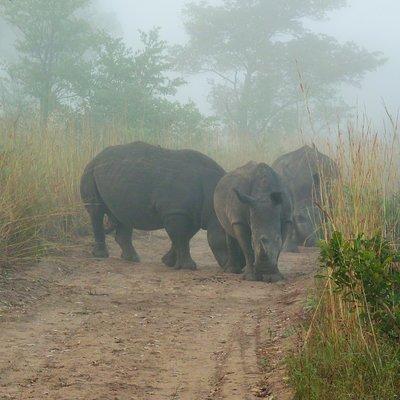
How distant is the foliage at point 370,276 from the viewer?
4852 mm

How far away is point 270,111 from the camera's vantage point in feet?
109

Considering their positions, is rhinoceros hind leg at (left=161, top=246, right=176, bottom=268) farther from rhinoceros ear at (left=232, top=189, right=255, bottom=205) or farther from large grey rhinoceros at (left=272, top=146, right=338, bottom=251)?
large grey rhinoceros at (left=272, top=146, right=338, bottom=251)

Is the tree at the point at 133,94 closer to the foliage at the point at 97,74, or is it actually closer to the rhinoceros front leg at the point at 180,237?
the foliage at the point at 97,74

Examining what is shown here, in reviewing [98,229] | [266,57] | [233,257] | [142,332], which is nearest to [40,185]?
[98,229]

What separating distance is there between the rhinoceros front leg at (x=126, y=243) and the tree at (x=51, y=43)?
1211 centimetres

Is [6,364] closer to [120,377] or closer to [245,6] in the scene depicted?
[120,377]

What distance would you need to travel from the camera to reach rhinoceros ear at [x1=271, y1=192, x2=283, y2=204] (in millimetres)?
9219

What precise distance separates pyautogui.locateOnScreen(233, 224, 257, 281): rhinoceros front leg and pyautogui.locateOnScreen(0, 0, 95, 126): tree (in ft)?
45.1

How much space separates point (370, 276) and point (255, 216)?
4.40 metres

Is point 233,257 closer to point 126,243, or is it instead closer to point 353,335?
point 126,243

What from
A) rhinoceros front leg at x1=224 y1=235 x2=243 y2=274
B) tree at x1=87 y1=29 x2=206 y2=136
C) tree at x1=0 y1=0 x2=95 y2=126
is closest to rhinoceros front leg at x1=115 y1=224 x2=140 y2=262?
rhinoceros front leg at x1=224 y1=235 x2=243 y2=274

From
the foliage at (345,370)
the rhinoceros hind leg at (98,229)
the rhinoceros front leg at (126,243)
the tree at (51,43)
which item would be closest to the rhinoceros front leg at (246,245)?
the rhinoceros front leg at (126,243)

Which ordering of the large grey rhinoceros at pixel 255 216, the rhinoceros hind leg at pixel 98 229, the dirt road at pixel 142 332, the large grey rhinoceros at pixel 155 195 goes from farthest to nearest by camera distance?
the rhinoceros hind leg at pixel 98 229 → the large grey rhinoceros at pixel 155 195 → the large grey rhinoceros at pixel 255 216 → the dirt road at pixel 142 332

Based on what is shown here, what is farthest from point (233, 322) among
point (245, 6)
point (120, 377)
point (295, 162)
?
point (245, 6)
